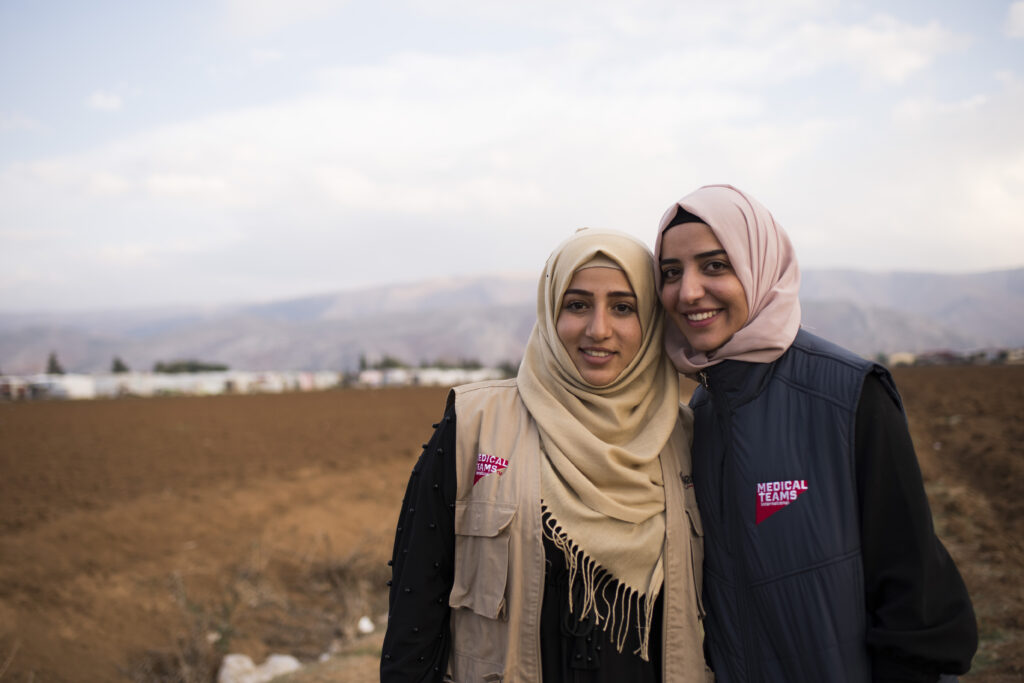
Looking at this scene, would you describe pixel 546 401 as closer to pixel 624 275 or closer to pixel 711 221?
pixel 624 275

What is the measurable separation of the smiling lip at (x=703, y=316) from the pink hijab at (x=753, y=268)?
0.26 feet

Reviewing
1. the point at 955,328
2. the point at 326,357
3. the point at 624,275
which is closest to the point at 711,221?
the point at 624,275

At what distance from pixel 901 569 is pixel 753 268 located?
0.86 meters

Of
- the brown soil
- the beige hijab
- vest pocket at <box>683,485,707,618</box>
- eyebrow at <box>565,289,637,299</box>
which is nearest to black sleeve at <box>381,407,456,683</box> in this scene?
the beige hijab

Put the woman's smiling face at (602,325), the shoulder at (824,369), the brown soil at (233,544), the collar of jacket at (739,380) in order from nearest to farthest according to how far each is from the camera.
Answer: the shoulder at (824,369), the collar of jacket at (739,380), the woman's smiling face at (602,325), the brown soil at (233,544)

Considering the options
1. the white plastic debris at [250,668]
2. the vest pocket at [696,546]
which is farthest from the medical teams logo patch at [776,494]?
the white plastic debris at [250,668]

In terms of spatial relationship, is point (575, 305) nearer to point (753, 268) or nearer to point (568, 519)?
point (753, 268)

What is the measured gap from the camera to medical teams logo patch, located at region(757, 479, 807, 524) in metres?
1.76

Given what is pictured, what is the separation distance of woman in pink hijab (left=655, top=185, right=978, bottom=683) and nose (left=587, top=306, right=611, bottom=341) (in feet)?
0.63

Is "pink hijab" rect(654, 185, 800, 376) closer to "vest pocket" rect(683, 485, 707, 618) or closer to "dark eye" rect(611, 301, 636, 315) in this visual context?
"dark eye" rect(611, 301, 636, 315)

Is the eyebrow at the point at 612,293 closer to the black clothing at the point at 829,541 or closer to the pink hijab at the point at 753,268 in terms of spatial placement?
the pink hijab at the point at 753,268

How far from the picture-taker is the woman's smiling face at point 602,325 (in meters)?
2.13

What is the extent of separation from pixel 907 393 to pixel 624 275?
1230 inches

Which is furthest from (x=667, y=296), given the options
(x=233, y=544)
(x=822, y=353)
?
(x=233, y=544)
